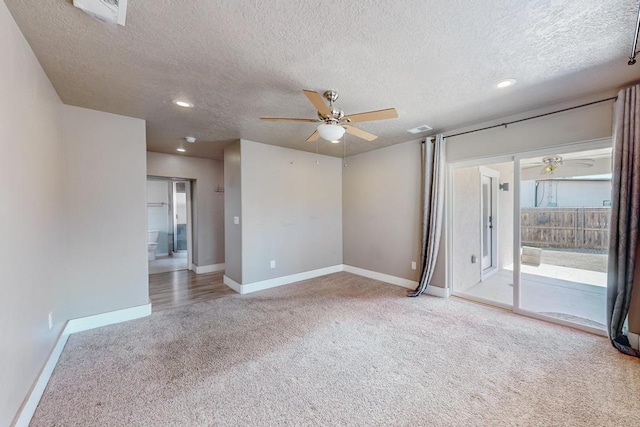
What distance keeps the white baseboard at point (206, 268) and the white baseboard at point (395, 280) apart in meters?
2.89

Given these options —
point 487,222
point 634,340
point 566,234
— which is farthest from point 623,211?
point 487,222

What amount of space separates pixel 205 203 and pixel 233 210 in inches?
65.7

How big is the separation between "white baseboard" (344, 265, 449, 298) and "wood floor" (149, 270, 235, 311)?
8.12ft

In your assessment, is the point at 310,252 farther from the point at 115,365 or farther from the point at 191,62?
the point at 191,62

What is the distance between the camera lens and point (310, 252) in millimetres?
5203

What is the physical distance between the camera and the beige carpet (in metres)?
1.73

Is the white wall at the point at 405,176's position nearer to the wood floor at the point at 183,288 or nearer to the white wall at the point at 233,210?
the white wall at the point at 233,210

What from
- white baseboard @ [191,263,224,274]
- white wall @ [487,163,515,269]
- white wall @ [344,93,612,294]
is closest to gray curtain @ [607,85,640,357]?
white wall @ [344,93,612,294]

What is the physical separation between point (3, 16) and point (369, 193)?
4.65 m

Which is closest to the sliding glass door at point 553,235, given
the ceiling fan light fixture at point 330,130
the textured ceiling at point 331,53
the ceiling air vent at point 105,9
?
Answer: the textured ceiling at point 331,53

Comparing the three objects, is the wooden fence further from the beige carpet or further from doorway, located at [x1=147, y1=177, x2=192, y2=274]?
doorway, located at [x1=147, y1=177, x2=192, y2=274]

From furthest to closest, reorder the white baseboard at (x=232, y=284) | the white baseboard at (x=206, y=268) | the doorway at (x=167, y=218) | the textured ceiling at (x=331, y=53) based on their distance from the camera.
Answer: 1. the doorway at (x=167, y=218)
2. the white baseboard at (x=206, y=268)
3. the white baseboard at (x=232, y=284)
4. the textured ceiling at (x=331, y=53)

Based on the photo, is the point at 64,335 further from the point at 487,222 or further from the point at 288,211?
the point at 487,222

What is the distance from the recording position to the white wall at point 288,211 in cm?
437
